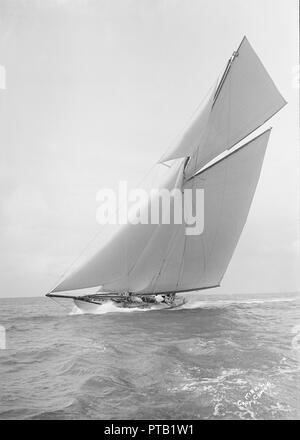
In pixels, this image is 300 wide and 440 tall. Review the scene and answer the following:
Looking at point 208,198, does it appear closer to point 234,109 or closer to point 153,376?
point 234,109

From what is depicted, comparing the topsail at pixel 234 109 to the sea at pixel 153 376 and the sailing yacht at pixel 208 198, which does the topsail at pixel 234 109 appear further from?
the sea at pixel 153 376

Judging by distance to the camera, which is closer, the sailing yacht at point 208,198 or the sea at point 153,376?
the sea at point 153,376

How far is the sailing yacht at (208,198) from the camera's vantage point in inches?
925

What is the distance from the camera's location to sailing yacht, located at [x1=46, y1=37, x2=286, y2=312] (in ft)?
77.1

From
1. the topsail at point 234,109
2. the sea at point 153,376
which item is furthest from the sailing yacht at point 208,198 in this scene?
the sea at point 153,376

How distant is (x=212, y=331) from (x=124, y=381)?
8514 mm

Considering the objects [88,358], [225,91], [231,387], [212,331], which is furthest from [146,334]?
[225,91]

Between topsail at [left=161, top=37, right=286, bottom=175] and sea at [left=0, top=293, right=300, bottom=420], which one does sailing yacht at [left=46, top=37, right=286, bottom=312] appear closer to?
topsail at [left=161, top=37, right=286, bottom=175]

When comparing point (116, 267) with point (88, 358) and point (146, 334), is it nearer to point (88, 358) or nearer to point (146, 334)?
point (146, 334)

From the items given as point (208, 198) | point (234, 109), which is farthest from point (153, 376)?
point (234, 109)

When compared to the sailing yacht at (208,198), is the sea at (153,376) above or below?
below

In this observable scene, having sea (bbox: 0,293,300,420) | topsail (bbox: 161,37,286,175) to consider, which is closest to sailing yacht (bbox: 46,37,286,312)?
topsail (bbox: 161,37,286,175)

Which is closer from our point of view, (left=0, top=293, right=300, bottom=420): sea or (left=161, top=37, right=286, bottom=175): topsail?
(left=0, top=293, right=300, bottom=420): sea
